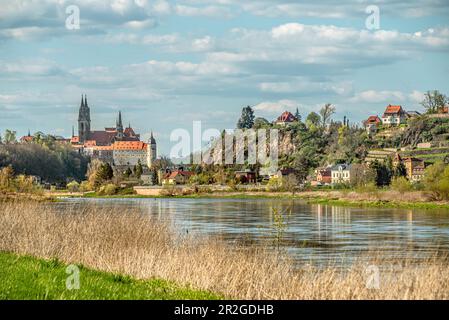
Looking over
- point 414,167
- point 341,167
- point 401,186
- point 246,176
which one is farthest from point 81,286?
point 246,176

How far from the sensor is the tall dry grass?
16641mm

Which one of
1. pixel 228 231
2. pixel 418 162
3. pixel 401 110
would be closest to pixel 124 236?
pixel 228 231

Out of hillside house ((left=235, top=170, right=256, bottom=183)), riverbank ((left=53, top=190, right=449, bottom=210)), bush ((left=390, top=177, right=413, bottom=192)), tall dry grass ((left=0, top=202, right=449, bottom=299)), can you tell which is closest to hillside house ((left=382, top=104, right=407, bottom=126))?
hillside house ((left=235, top=170, right=256, bottom=183))

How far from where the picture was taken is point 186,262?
2023 centimetres

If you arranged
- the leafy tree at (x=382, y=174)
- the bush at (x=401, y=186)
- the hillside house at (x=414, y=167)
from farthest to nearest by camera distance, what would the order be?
the hillside house at (x=414, y=167), the leafy tree at (x=382, y=174), the bush at (x=401, y=186)

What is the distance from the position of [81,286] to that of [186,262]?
4.98 meters

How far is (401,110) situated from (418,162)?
211 feet

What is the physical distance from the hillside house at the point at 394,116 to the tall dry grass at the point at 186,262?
550 ft

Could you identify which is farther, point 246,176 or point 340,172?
point 246,176

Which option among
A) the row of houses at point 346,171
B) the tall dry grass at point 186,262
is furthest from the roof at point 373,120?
the tall dry grass at point 186,262

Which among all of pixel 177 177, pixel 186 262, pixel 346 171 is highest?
pixel 346 171

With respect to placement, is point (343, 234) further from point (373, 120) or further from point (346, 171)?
point (373, 120)

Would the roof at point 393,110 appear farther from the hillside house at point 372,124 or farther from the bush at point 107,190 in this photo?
the bush at point 107,190

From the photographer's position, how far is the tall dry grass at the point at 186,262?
655 inches
